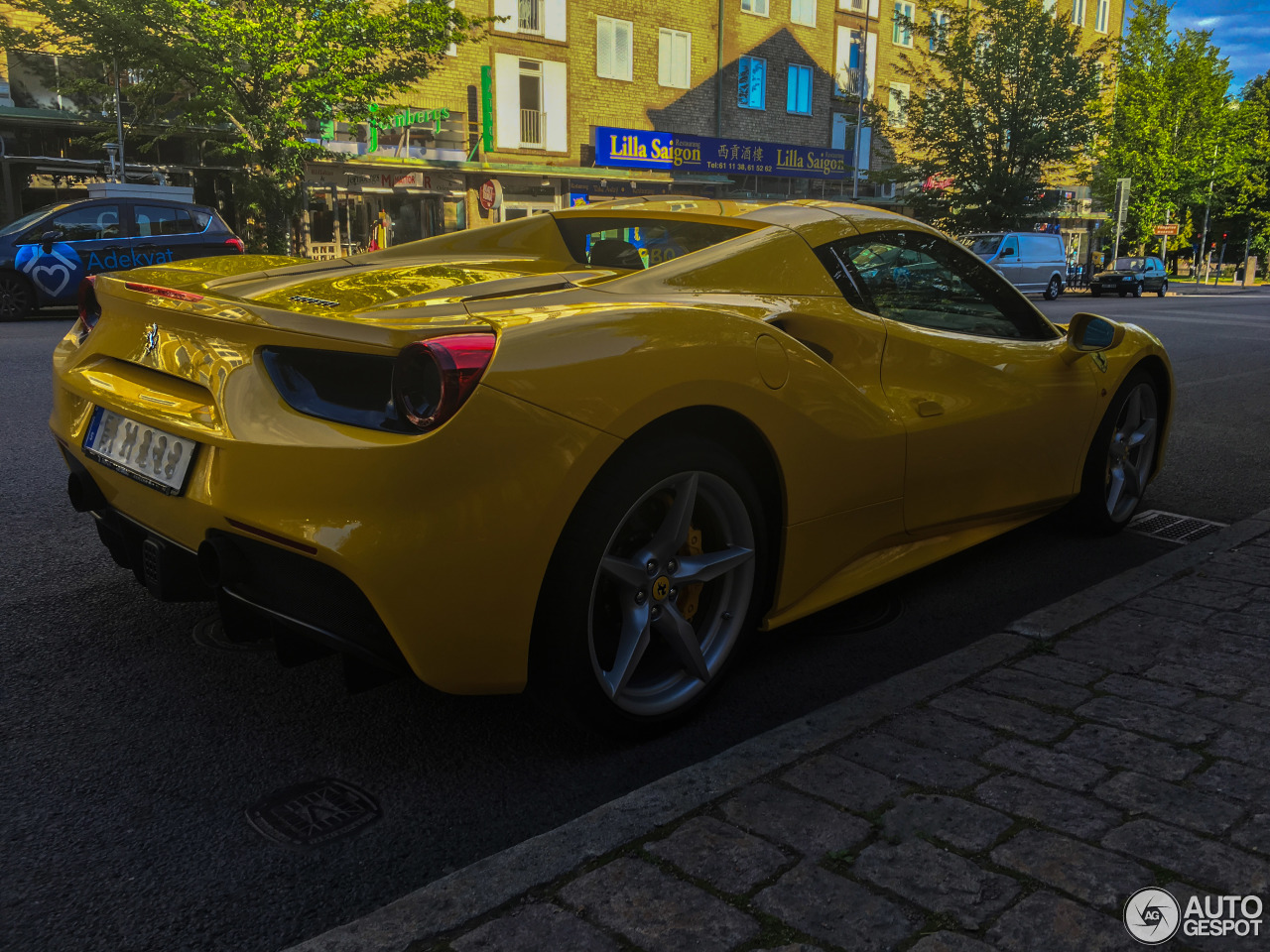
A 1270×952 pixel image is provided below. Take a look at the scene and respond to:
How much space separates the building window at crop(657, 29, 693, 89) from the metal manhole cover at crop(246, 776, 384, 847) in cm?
3214

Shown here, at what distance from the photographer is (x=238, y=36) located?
18453mm

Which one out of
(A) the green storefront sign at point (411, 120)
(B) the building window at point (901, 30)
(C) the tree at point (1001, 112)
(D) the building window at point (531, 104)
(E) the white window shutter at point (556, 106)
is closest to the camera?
(A) the green storefront sign at point (411, 120)

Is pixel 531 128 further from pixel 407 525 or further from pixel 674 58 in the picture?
pixel 407 525

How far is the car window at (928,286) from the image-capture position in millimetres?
3141

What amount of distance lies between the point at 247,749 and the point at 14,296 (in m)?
13.8

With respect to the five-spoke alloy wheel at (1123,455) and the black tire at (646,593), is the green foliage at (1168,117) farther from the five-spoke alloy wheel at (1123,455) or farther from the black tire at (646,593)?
the black tire at (646,593)

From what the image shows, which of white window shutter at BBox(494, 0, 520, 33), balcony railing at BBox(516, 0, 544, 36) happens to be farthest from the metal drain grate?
balcony railing at BBox(516, 0, 544, 36)

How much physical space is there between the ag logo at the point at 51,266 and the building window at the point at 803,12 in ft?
89.8

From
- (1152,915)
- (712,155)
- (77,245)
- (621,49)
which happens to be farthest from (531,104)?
(1152,915)

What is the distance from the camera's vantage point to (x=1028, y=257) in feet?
90.6

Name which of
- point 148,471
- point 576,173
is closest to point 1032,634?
point 148,471

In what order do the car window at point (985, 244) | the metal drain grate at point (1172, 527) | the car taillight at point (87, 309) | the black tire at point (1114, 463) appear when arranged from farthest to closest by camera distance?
1. the car window at point (985, 244)
2. the metal drain grate at point (1172, 527)
3. the black tire at point (1114, 463)
4. the car taillight at point (87, 309)

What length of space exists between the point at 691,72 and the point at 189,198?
66.4ft

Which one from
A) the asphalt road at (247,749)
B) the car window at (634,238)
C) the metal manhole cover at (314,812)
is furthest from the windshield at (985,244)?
the metal manhole cover at (314,812)
